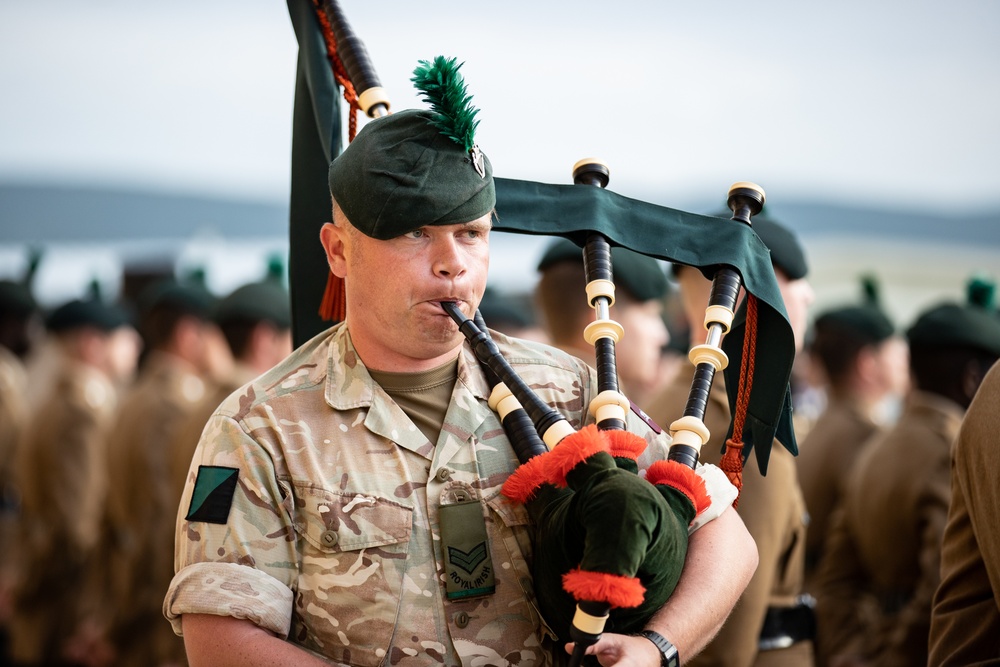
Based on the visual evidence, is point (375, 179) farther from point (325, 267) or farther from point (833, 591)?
point (833, 591)

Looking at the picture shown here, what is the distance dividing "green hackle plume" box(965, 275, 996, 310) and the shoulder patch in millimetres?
3713

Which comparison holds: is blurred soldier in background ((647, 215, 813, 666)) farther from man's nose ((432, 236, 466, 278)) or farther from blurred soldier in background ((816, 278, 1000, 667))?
man's nose ((432, 236, 466, 278))

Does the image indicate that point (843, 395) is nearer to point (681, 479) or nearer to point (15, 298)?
point (681, 479)

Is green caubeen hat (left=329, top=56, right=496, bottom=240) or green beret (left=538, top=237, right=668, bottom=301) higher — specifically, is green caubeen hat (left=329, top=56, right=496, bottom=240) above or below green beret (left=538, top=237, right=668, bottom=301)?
above

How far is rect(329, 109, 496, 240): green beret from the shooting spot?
2268mm

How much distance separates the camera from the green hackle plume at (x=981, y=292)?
16.1ft

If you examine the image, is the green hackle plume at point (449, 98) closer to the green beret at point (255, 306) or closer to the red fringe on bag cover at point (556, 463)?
the red fringe on bag cover at point (556, 463)

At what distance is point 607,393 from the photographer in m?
2.28

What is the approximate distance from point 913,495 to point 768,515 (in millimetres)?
1395

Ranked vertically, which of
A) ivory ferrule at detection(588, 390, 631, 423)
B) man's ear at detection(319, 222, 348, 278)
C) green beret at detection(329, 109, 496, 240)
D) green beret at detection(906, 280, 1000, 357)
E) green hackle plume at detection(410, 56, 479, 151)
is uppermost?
green hackle plume at detection(410, 56, 479, 151)

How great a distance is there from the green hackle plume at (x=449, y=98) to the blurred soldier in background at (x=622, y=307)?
1.89 meters

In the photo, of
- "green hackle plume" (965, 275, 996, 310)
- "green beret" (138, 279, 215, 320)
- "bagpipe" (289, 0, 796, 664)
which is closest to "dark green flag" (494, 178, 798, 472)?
"bagpipe" (289, 0, 796, 664)

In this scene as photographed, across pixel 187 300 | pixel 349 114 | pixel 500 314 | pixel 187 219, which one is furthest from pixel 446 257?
pixel 187 219

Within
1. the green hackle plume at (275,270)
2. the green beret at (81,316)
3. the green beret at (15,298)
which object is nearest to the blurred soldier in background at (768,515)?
the green hackle plume at (275,270)
